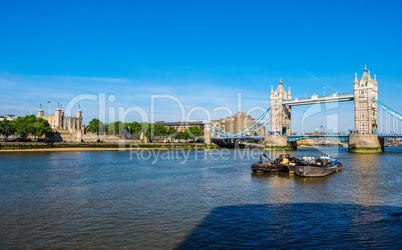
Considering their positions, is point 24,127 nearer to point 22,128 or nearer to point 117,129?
point 22,128

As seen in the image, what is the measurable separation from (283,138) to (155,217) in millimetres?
88178

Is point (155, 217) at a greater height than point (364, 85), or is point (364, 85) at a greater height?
point (364, 85)

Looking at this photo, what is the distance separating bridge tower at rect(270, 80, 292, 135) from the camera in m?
109

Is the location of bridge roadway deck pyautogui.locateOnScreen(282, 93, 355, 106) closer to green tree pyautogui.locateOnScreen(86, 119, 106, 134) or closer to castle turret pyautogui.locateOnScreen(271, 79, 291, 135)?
castle turret pyautogui.locateOnScreen(271, 79, 291, 135)

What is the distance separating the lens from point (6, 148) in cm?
7400

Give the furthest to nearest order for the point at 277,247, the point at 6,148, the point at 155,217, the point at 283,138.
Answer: the point at 283,138, the point at 6,148, the point at 155,217, the point at 277,247

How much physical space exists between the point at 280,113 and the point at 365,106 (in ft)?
95.1

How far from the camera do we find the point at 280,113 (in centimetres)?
10962

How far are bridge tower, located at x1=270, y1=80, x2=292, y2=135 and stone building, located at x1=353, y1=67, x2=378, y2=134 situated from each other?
988 inches

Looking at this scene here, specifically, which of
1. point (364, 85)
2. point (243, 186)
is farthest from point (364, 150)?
point (243, 186)

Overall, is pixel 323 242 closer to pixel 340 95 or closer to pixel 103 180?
pixel 103 180

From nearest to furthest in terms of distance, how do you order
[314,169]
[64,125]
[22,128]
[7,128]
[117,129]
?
[314,169]
[7,128]
[22,128]
[117,129]
[64,125]

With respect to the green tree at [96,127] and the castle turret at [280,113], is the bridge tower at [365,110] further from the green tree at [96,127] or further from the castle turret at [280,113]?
the green tree at [96,127]

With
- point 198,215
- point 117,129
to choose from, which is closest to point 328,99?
point 117,129
